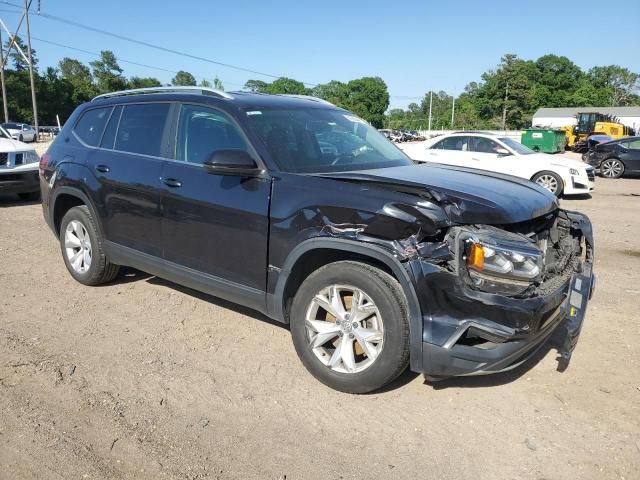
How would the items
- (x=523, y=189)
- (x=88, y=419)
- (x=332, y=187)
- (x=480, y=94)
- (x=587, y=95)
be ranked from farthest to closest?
(x=587, y=95) → (x=480, y=94) → (x=523, y=189) → (x=332, y=187) → (x=88, y=419)

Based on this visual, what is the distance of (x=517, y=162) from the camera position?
12.2m

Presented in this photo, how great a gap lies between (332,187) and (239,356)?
57.8 inches

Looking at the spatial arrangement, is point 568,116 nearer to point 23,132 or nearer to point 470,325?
point 23,132

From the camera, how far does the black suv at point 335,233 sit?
2826mm

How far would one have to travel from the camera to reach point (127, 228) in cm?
448

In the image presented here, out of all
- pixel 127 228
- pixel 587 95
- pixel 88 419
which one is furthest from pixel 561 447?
pixel 587 95

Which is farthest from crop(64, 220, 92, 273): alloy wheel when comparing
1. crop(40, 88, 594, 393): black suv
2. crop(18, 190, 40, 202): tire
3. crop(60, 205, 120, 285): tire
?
crop(18, 190, 40, 202): tire

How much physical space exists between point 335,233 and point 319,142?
1149 millimetres

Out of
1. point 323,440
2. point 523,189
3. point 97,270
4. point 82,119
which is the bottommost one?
point 323,440

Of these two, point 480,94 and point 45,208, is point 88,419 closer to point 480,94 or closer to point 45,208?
point 45,208

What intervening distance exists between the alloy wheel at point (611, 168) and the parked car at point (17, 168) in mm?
16962

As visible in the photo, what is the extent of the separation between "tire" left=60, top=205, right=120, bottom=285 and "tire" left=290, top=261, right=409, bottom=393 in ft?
8.08

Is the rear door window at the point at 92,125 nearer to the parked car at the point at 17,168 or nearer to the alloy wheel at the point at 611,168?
the parked car at the point at 17,168

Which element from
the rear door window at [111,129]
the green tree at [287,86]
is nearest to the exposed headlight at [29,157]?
the rear door window at [111,129]
